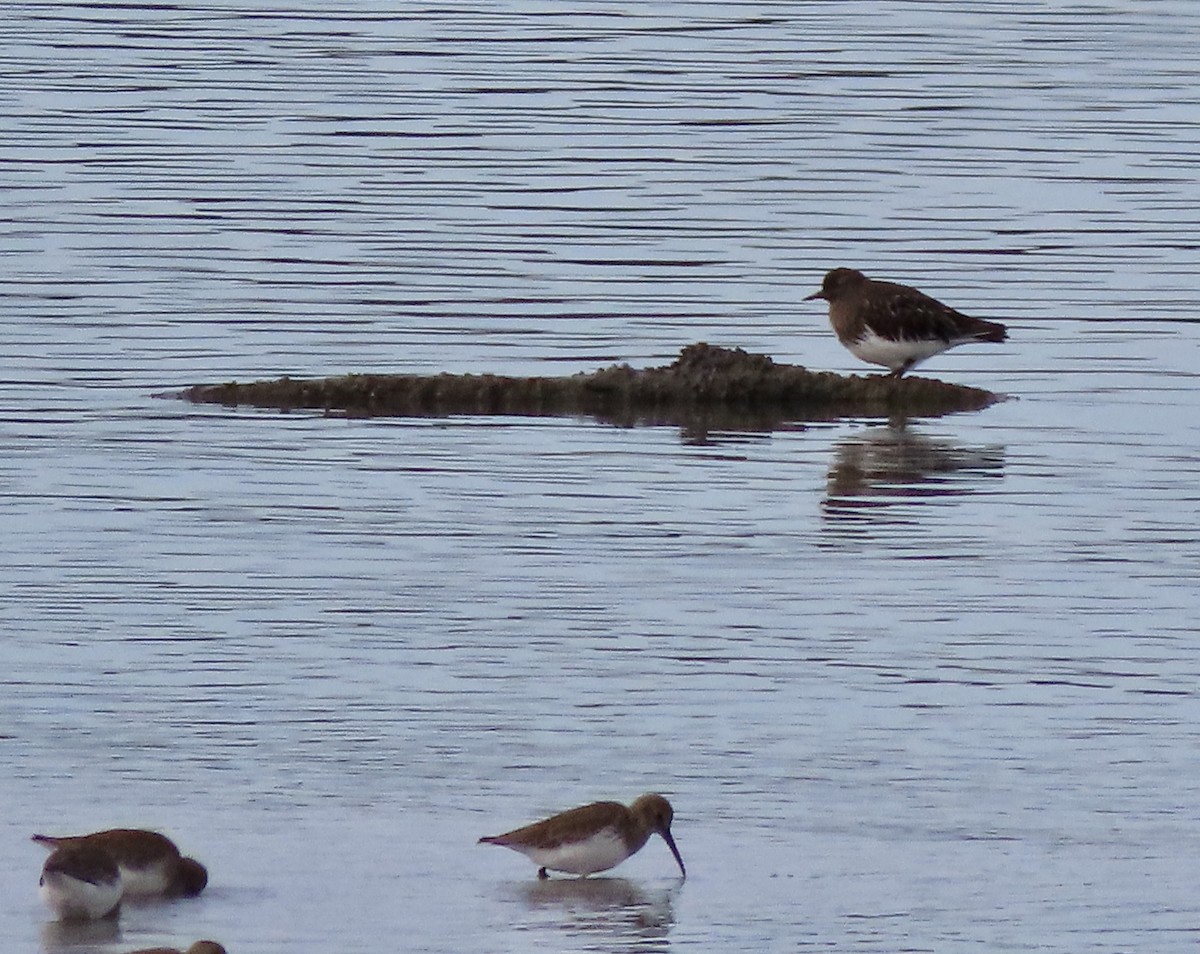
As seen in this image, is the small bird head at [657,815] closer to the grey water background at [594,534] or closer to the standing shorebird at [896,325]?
the grey water background at [594,534]

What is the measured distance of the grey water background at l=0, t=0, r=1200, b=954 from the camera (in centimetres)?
929

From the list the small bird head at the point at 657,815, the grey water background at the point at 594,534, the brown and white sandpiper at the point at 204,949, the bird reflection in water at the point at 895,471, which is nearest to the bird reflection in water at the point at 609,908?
the grey water background at the point at 594,534

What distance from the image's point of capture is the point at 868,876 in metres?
9.09

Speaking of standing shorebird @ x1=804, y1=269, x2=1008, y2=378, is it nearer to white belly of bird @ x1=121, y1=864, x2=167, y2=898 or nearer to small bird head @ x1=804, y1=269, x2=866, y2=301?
small bird head @ x1=804, y1=269, x2=866, y2=301

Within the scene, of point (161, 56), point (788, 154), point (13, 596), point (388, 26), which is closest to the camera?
point (13, 596)

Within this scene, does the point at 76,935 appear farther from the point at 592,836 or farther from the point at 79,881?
the point at 592,836

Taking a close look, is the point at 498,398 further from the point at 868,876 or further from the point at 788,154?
the point at 788,154

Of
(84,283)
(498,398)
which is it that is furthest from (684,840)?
(84,283)

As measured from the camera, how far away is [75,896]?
860 centimetres

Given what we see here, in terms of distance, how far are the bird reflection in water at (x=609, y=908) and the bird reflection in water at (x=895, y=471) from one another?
5040mm

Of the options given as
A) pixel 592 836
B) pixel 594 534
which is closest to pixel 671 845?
pixel 592 836

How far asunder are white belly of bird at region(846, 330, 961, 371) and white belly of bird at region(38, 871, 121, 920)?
9665mm

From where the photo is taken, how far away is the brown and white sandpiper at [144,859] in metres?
8.80

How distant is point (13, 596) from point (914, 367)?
8.05 m
